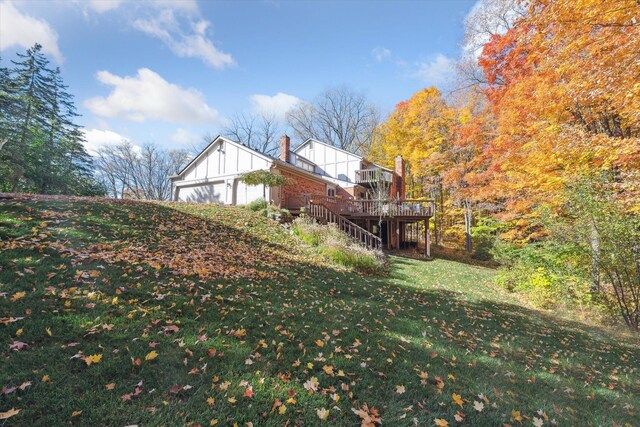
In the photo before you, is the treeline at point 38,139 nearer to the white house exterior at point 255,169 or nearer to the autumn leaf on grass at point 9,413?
the white house exterior at point 255,169

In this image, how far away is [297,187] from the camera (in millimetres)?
18875

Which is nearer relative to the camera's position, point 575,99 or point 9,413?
point 9,413

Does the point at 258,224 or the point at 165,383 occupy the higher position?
the point at 258,224

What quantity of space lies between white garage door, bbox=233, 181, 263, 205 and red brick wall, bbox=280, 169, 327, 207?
155cm

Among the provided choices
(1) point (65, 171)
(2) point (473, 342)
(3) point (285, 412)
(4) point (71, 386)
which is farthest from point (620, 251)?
(1) point (65, 171)

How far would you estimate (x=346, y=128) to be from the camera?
32750 millimetres

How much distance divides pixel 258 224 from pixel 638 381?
35.3 ft

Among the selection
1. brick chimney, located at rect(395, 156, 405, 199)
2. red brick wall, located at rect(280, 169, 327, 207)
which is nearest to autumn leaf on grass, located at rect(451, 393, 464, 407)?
red brick wall, located at rect(280, 169, 327, 207)

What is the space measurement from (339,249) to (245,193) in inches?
412

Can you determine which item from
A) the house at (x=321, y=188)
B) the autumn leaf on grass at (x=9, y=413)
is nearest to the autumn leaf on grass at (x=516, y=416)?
the autumn leaf on grass at (x=9, y=413)

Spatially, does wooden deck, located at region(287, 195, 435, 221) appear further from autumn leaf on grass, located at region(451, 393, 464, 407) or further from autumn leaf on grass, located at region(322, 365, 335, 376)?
autumn leaf on grass, located at region(451, 393, 464, 407)

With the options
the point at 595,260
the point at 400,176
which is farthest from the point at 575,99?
the point at 400,176

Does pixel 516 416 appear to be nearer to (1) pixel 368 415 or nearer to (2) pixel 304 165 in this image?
(1) pixel 368 415

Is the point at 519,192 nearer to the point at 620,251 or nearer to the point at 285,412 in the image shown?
the point at 620,251
